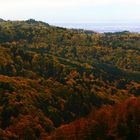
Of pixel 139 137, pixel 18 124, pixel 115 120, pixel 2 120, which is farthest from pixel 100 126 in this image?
pixel 2 120

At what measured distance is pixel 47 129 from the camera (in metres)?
194

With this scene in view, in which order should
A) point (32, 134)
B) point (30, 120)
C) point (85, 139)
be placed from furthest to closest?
point (30, 120), point (32, 134), point (85, 139)

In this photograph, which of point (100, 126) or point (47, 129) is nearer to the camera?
point (100, 126)

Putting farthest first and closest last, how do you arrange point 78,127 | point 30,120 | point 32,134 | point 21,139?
point 30,120, point 32,134, point 21,139, point 78,127

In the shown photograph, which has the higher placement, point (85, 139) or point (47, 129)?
point (85, 139)

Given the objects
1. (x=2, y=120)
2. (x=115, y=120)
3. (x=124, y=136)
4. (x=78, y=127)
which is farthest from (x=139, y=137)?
(x=2, y=120)

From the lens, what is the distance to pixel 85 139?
12269 cm

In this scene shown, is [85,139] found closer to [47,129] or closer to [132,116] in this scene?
[132,116]

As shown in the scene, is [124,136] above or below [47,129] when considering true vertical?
above

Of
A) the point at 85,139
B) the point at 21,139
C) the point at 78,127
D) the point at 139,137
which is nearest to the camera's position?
the point at 139,137

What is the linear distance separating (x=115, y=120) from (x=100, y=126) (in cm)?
492

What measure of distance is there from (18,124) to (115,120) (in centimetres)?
6936

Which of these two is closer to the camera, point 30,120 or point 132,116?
point 132,116

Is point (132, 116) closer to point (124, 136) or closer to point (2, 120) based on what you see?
point (124, 136)
